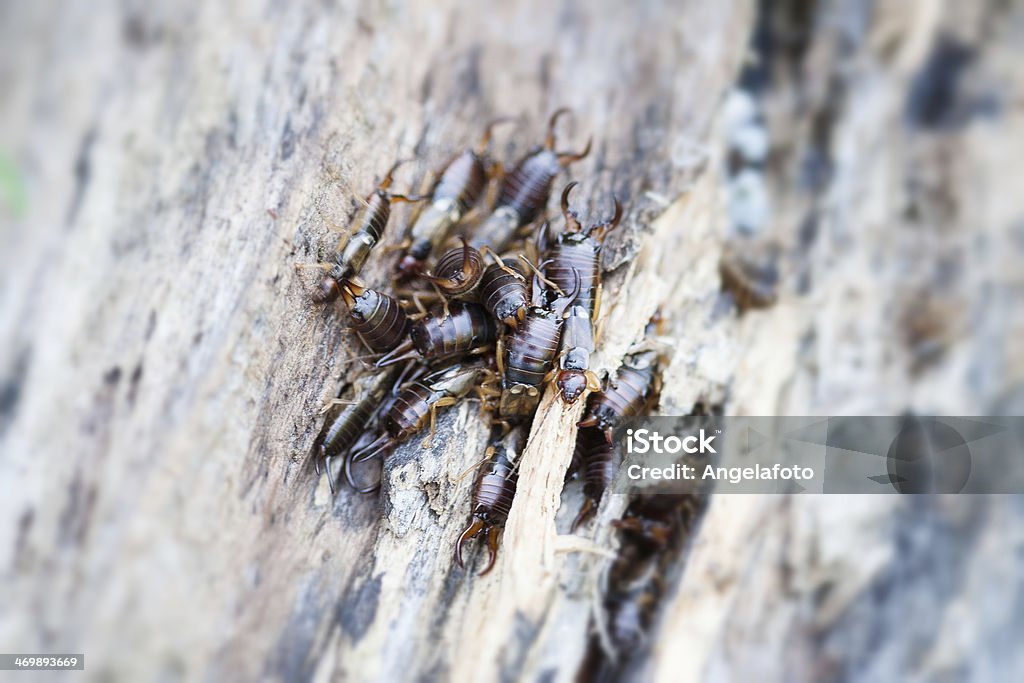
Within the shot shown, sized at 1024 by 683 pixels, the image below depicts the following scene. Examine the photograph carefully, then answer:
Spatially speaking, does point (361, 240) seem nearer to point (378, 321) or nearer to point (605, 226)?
point (378, 321)

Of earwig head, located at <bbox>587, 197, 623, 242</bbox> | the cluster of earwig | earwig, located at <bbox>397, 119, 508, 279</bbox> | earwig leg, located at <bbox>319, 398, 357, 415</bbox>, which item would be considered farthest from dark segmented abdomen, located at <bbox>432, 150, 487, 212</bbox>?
earwig leg, located at <bbox>319, 398, 357, 415</bbox>

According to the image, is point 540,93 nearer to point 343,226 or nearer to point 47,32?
point 343,226

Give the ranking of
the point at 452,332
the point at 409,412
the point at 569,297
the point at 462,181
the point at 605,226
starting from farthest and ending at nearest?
the point at 462,181 → the point at 605,226 → the point at 569,297 → the point at 452,332 → the point at 409,412

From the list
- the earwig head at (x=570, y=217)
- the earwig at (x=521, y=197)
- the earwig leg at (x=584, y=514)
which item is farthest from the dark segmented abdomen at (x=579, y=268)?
the earwig leg at (x=584, y=514)

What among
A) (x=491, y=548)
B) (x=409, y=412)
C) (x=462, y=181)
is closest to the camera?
(x=491, y=548)

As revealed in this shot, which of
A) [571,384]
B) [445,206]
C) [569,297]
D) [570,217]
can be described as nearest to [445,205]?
[445,206]

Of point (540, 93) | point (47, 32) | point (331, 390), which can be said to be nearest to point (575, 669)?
point (331, 390)

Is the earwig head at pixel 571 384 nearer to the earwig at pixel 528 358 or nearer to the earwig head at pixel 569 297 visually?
the earwig at pixel 528 358
